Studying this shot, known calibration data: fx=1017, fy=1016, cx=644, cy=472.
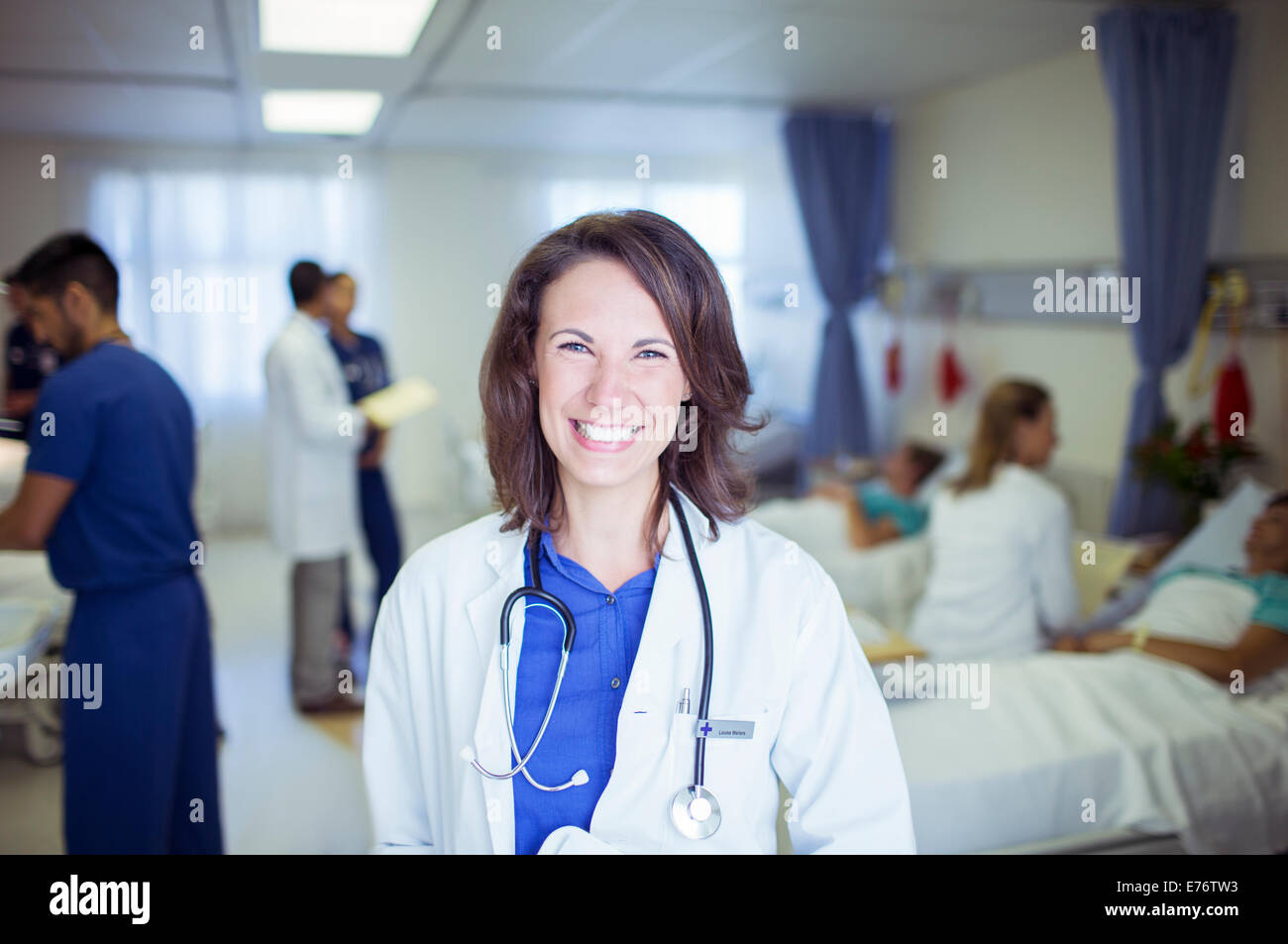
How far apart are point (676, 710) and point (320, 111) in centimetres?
370

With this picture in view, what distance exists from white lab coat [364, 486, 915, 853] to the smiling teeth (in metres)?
0.15

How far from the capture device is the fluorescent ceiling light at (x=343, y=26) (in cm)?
268

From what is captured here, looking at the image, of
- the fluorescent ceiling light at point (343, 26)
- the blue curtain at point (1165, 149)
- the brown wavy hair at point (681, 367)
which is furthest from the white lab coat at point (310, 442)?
the blue curtain at point (1165, 149)

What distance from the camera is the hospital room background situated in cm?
200

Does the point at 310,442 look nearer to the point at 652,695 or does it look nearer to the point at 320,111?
the point at 320,111

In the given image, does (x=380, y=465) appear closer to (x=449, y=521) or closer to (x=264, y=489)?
(x=449, y=521)

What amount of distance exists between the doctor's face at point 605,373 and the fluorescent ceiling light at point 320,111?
2898 mm

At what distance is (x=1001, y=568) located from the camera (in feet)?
8.36

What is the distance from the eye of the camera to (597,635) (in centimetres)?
114

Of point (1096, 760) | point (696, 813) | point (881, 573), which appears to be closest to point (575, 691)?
point (696, 813)

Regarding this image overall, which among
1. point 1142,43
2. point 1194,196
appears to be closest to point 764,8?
point 1142,43

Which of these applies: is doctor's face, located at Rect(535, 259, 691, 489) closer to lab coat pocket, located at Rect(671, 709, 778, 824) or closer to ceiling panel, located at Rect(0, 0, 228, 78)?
lab coat pocket, located at Rect(671, 709, 778, 824)

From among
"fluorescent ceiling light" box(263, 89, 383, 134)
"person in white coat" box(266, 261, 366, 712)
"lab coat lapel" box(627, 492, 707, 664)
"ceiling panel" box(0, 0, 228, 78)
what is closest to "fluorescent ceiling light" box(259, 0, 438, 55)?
"ceiling panel" box(0, 0, 228, 78)
